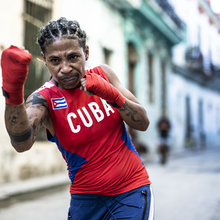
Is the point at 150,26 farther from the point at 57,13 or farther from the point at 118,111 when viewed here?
the point at 118,111

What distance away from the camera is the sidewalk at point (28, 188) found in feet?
19.0

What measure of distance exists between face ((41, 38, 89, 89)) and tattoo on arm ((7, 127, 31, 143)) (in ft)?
1.33

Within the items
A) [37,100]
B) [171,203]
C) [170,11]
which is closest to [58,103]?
[37,100]

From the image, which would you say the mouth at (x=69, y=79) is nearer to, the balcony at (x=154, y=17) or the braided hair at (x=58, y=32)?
the braided hair at (x=58, y=32)

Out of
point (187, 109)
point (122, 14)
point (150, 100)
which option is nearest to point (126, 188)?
point (122, 14)

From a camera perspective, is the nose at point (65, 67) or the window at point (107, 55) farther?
the window at point (107, 55)

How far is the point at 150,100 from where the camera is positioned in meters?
16.4

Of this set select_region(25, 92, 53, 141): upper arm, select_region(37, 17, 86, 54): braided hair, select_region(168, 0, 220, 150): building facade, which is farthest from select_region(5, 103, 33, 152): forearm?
select_region(168, 0, 220, 150): building facade

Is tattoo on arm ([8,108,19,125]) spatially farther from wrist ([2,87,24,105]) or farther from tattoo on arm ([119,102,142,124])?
tattoo on arm ([119,102,142,124])

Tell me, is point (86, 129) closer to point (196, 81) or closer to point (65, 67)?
point (65, 67)

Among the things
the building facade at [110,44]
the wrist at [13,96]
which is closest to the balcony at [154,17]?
the building facade at [110,44]

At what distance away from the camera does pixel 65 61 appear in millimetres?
1860

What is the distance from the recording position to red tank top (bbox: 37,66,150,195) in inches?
77.2

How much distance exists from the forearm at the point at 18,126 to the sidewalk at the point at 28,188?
4.19 m
